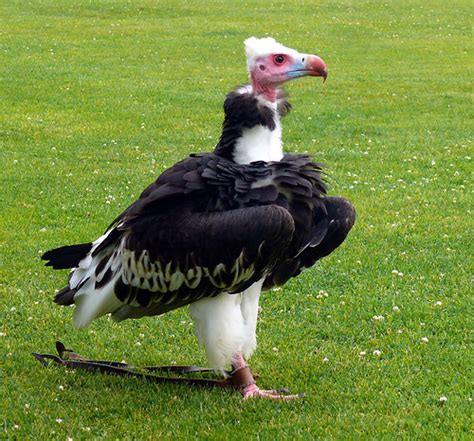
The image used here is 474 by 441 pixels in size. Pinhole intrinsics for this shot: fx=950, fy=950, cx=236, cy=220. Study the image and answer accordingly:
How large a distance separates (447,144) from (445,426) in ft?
27.6

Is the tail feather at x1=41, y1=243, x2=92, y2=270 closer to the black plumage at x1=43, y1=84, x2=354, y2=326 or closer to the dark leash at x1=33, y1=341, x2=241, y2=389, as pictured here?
the black plumage at x1=43, y1=84, x2=354, y2=326

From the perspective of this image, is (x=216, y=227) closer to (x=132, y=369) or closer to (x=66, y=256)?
(x=66, y=256)

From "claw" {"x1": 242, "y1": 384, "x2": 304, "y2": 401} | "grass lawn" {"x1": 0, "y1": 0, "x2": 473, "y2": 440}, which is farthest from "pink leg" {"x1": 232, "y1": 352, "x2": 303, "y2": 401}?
"grass lawn" {"x1": 0, "y1": 0, "x2": 473, "y2": 440}

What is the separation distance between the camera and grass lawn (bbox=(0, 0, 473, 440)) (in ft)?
19.6

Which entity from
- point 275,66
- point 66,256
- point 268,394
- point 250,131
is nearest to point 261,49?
point 275,66

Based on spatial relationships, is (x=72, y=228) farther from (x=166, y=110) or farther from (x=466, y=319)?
(x=166, y=110)

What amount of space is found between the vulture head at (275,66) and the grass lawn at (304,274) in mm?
1961

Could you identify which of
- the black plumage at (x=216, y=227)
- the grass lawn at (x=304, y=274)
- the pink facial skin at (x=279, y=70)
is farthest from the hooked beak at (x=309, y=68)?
the grass lawn at (x=304, y=274)

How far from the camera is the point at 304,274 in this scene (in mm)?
8445

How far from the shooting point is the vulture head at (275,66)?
247 inches

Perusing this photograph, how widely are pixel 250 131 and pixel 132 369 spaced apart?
183 centimetres

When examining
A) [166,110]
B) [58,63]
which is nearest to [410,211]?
[166,110]

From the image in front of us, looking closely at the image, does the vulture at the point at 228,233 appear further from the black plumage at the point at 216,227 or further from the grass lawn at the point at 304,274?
the grass lawn at the point at 304,274

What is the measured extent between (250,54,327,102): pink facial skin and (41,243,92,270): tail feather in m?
1.61
